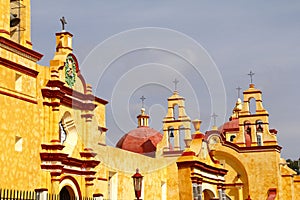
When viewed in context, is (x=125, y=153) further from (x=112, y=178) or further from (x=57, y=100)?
(x=57, y=100)

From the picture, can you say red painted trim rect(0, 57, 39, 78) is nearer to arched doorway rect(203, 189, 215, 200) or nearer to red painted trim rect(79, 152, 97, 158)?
red painted trim rect(79, 152, 97, 158)

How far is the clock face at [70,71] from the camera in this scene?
17.8 m

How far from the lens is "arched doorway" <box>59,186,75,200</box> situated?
1730cm

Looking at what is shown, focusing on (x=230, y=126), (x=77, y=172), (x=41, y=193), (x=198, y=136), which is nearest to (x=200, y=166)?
(x=198, y=136)

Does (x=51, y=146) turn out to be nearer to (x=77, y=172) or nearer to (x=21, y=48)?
(x=77, y=172)

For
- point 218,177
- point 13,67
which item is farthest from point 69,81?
point 218,177

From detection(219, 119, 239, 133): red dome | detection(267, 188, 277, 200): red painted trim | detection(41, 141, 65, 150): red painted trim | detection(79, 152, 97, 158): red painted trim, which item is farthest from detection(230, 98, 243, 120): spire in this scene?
detection(41, 141, 65, 150): red painted trim

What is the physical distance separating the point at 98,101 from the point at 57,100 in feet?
15.4

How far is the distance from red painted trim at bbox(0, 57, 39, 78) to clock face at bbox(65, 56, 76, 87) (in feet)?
6.48

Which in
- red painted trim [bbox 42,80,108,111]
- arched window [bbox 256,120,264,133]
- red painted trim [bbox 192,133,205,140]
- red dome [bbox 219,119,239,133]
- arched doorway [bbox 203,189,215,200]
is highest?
red dome [bbox 219,119,239,133]

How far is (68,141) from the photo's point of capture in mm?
17844

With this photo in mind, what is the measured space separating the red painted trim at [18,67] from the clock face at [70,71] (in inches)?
77.7

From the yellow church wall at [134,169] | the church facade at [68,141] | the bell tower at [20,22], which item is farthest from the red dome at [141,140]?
the bell tower at [20,22]

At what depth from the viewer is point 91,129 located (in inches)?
750
